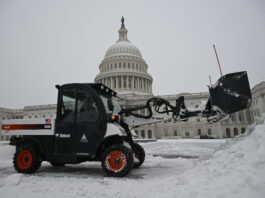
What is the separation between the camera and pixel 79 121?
5160mm

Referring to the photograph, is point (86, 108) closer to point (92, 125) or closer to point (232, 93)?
point (92, 125)

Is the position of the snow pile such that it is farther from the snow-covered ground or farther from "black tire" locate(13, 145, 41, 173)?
"black tire" locate(13, 145, 41, 173)

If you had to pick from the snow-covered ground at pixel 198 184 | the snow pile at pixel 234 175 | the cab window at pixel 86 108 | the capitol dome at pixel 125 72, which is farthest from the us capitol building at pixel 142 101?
the snow pile at pixel 234 175

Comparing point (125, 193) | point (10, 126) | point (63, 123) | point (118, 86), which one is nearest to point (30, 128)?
point (10, 126)

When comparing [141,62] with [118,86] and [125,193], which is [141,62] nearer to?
[118,86]

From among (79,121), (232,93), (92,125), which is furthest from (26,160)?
(232,93)

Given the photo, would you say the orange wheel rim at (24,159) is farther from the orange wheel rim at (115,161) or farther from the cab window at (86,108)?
the orange wheel rim at (115,161)

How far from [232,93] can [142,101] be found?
5664 cm

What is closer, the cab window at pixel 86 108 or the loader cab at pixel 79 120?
the loader cab at pixel 79 120

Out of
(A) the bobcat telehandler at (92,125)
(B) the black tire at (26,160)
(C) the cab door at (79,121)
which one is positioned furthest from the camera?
(B) the black tire at (26,160)

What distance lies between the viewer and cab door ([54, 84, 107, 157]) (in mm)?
4969

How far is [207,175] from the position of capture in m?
3.37

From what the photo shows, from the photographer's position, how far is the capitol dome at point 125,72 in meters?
68.1

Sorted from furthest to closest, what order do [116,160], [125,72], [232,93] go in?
[125,72]
[116,160]
[232,93]
